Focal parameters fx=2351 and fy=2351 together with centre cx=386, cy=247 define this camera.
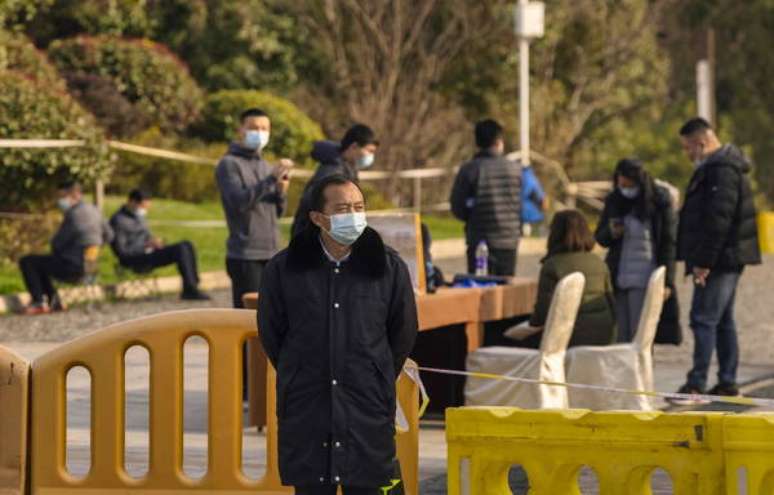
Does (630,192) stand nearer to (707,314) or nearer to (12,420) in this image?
(707,314)

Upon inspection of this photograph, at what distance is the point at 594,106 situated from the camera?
38.7 m

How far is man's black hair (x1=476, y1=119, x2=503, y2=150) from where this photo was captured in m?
15.7

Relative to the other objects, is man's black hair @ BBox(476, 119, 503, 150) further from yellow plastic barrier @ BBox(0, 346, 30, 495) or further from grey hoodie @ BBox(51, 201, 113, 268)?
yellow plastic barrier @ BBox(0, 346, 30, 495)

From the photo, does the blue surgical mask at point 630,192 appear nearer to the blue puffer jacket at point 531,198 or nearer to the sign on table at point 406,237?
the sign on table at point 406,237

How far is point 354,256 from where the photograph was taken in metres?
7.73

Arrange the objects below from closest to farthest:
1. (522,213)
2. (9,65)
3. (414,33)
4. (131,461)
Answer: (131,461), (522,213), (9,65), (414,33)

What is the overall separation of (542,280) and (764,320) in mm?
8320

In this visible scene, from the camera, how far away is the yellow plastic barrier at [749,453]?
8148 millimetres

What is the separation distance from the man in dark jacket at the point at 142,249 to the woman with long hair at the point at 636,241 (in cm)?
808

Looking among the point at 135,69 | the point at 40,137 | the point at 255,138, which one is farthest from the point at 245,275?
the point at 135,69

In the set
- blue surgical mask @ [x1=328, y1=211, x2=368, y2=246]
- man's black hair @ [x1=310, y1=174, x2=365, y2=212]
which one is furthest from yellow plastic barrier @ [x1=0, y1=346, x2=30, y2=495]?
blue surgical mask @ [x1=328, y1=211, x2=368, y2=246]

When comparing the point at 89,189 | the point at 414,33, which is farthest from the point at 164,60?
the point at 414,33

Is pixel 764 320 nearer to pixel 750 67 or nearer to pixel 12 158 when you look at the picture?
pixel 12 158

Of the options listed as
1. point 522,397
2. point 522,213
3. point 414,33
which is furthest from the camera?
point 414,33
